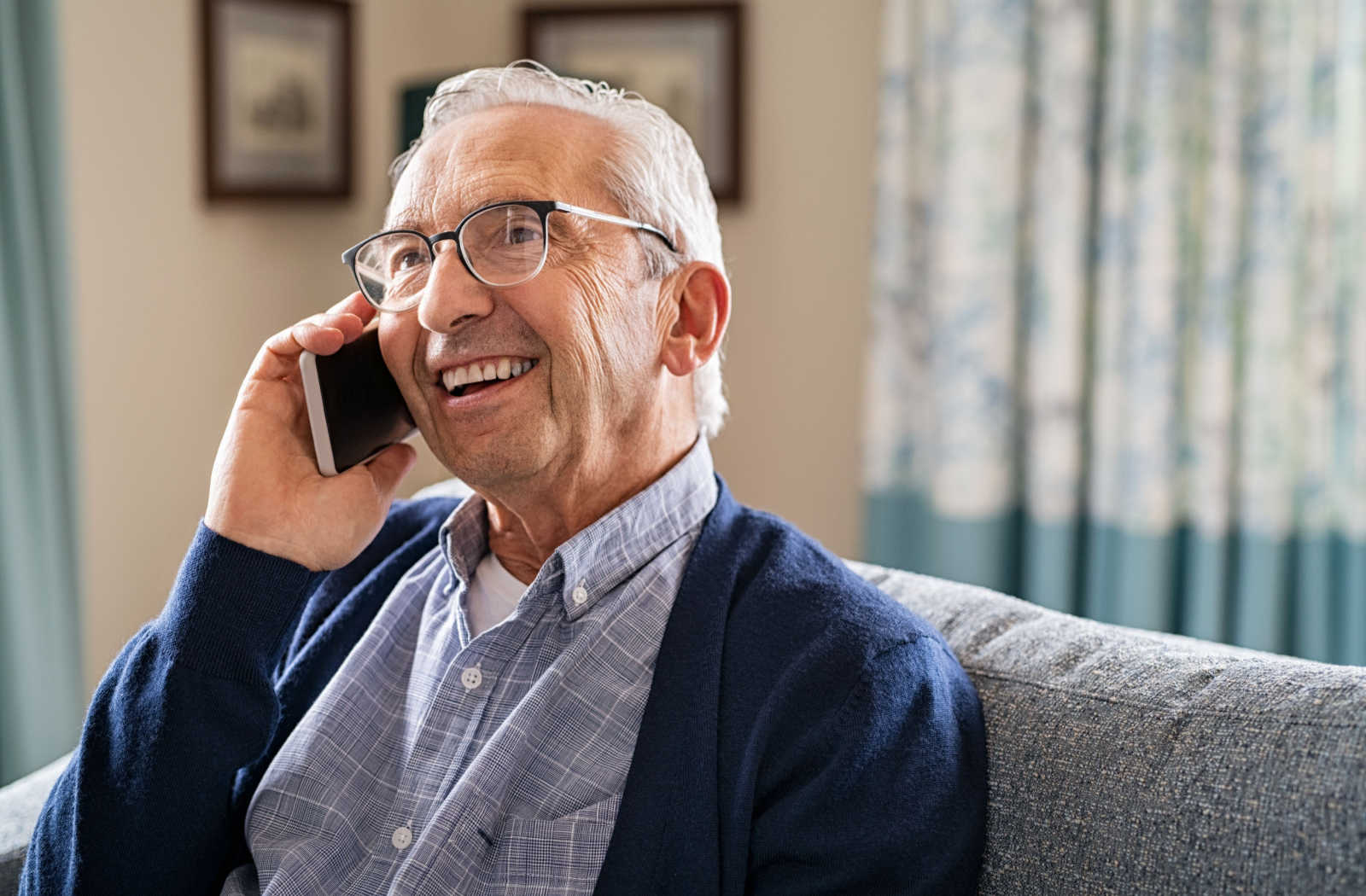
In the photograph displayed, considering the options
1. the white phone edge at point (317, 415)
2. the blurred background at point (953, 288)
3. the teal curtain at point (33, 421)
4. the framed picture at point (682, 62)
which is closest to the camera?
the white phone edge at point (317, 415)

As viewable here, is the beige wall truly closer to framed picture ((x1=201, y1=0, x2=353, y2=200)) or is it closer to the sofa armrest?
framed picture ((x1=201, y1=0, x2=353, y2=200))

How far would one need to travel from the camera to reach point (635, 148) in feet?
4.41

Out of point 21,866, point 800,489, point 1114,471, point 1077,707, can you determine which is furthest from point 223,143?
point 1077,707

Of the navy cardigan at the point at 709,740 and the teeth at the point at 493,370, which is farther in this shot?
the teeth at the point at 493,370

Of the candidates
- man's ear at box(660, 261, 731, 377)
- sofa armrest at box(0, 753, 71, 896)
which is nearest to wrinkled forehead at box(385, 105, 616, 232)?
man's ear at box(660, 261, 731, 377)

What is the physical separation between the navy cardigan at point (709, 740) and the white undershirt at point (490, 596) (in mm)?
161

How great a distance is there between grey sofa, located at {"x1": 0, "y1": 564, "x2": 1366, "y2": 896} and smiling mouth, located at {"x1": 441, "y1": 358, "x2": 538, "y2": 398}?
1.83 feet

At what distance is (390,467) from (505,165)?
0.39 meters

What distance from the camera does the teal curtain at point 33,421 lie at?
2.22 m

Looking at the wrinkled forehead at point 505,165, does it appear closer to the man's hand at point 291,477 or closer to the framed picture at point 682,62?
the man's hand at point 291,477

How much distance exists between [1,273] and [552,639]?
5.17 feet

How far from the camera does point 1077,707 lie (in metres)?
1.11

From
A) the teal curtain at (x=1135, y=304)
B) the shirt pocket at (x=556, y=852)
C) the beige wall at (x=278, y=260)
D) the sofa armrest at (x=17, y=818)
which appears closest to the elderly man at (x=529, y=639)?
the shirt pocket at (x=556, y=852)

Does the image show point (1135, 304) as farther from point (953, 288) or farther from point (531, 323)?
point (531, 323)
